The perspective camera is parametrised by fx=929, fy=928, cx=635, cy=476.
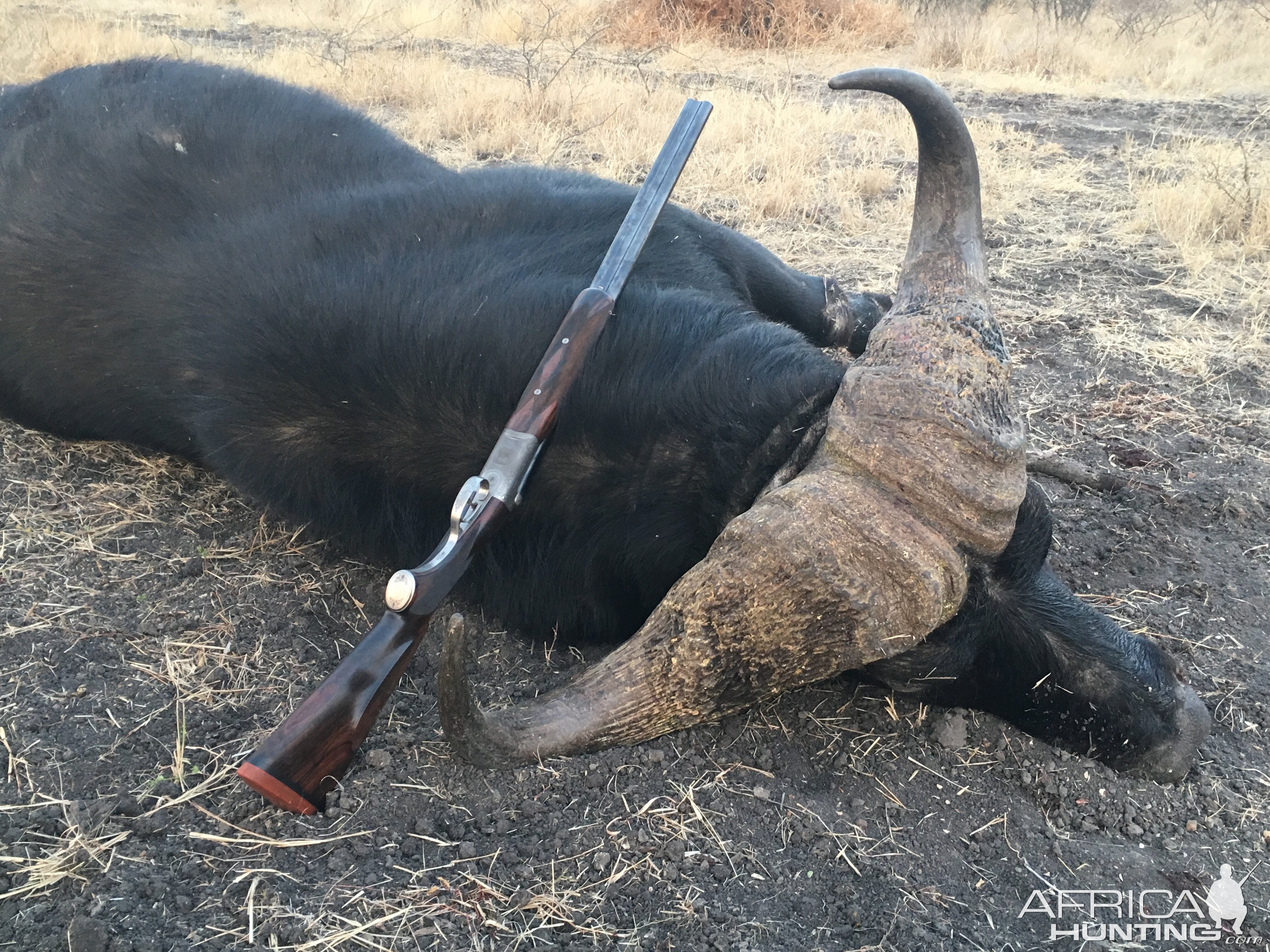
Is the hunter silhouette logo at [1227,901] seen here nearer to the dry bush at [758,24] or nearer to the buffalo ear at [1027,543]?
the buffalo ear at [1027,543]

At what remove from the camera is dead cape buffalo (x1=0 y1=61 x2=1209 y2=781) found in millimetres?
2125

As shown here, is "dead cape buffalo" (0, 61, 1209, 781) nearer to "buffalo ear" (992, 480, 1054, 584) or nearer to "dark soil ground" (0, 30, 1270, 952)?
"buffalo ear" (992, 480, 1054, 584)

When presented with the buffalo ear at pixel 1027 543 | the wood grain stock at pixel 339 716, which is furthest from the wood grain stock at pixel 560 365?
the buffalo ear at pixel 1027 543

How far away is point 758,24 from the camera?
14.4m

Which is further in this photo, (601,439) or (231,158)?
(231,158)

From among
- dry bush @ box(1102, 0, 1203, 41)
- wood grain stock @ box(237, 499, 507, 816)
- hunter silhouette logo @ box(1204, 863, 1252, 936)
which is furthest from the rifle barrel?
dry bush @ box(1102, 0, 1203, 41)

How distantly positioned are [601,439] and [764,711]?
3.08 feet

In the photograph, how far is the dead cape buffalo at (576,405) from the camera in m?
2.12

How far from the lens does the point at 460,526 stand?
2.29 meters

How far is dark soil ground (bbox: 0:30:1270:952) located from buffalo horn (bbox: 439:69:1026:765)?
292 mm

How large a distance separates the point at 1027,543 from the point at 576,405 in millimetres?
1247

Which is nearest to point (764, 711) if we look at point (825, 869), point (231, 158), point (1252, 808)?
point (825, 869)

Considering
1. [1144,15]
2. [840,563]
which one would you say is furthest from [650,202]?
[1144,15]

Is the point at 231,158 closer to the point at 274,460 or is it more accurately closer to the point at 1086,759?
the point at 274,460
